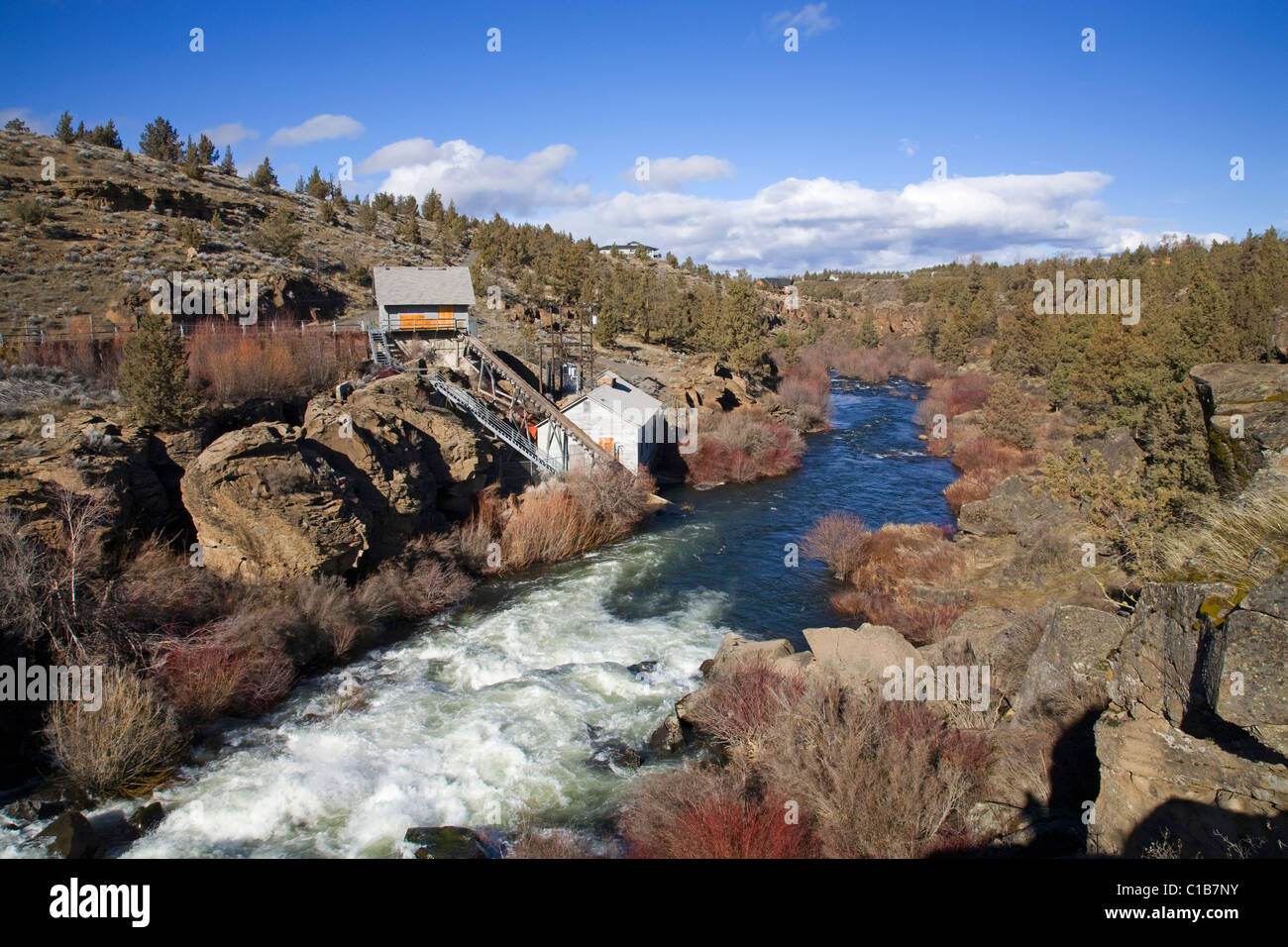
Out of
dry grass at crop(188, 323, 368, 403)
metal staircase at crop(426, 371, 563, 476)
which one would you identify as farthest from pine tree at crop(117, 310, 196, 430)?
metal staircase at crop(426, 371, 563, 476)

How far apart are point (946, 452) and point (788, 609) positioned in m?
26.9

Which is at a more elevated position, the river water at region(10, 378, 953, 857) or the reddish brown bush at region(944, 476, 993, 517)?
the reddish brown bush at region(944, 476, 993, 517)

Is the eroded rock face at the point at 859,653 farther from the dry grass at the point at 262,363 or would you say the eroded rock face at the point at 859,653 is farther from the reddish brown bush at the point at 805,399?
the reddish brown bush at the point at 805,399

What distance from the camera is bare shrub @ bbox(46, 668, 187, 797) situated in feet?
40.0

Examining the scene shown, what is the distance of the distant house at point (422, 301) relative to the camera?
3853cm

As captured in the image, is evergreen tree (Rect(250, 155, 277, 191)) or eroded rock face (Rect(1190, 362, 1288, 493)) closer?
eroded rock face (Rect(1190, 362, 1288, 493))

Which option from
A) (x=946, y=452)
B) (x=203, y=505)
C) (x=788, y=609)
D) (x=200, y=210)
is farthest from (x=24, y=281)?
(x=946, y=452)

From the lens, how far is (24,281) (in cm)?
3278

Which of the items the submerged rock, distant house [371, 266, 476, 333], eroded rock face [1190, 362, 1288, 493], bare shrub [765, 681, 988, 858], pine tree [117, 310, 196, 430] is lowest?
the submerged rock

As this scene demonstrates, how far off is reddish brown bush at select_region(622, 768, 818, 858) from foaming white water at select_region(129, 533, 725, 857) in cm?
138

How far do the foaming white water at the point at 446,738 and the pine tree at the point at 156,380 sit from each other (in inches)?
397

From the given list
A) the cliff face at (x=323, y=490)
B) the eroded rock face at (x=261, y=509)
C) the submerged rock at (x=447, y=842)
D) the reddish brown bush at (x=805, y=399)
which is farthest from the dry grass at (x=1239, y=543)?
the reddish brown bush at (x=805, y=399)

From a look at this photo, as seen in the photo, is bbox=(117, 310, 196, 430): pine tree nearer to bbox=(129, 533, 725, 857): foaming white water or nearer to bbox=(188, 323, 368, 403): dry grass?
bbox=(188, 323, 368, 403): dry grass
